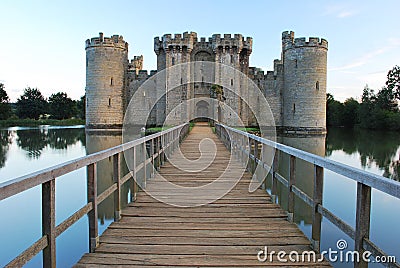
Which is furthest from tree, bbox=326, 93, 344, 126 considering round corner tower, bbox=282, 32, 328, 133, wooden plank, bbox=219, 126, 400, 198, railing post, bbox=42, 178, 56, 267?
railing post, bbox=42, 178, 56, 267

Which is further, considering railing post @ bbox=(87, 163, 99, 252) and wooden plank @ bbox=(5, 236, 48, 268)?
railing post @ bbox=(87, 163, 99, 252)

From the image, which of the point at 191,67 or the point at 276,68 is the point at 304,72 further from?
the point at 191,67

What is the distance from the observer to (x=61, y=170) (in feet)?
7.47

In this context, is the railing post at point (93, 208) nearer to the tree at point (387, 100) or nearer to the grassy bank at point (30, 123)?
the tree at point (387, 100)

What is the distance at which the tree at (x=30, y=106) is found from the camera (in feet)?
170

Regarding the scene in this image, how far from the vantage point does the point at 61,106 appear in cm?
5597

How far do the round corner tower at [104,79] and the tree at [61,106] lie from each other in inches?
1202

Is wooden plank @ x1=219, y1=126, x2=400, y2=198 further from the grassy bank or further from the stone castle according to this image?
the grassy bank

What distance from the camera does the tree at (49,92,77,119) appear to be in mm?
55875

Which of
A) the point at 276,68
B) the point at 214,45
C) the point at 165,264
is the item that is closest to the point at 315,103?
the point at 276,68

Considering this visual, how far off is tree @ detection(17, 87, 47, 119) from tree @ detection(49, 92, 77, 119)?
1.83m

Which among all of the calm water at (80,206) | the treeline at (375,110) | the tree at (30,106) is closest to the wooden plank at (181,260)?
the calm water at (80,206)

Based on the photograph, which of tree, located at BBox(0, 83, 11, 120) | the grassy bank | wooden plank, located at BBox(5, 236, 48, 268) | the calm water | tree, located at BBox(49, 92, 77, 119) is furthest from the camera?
tree, located at BBox(49, 92, 77, 119)

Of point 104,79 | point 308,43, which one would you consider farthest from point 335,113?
point 104,79
